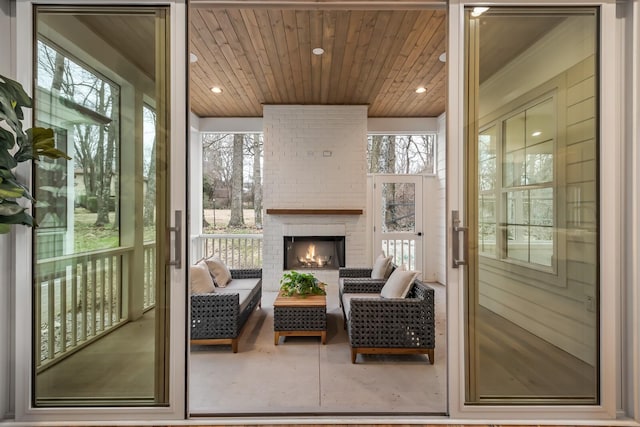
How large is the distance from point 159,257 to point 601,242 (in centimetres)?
238

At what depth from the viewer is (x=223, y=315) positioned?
2.81 m

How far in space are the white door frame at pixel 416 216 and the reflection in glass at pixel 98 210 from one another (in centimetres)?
415

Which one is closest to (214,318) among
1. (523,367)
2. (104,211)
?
(104,211)

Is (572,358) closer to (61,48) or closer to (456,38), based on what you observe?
(456,38)

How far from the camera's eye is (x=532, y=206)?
72.6 inches

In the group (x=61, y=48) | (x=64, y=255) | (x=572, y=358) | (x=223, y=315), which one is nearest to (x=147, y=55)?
(x=61, y=48)

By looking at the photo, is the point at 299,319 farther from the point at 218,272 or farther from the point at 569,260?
the point at 569,260

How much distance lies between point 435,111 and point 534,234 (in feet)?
12.8

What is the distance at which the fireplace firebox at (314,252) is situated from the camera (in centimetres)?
519

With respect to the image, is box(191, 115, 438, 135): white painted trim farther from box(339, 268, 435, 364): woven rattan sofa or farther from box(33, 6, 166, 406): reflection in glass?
box(33, 6, 166, 406): reflection in glass

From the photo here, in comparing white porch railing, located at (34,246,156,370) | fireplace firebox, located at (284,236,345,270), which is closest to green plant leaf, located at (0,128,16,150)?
white porch railing, located at (34,246,156,370)

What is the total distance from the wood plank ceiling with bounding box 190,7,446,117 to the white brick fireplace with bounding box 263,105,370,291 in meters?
0.27

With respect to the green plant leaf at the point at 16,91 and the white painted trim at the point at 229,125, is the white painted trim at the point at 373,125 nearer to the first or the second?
the white painted trim at the point at 229,125

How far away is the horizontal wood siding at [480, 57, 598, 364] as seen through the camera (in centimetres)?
183
